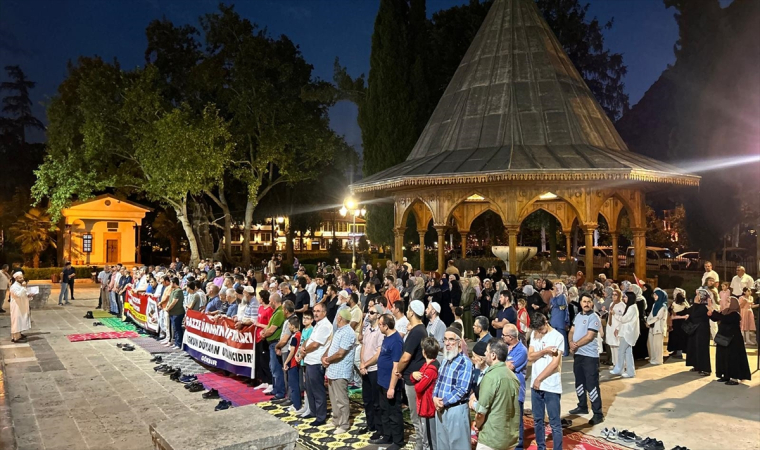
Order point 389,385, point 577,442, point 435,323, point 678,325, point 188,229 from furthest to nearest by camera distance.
Result: point 188,229
point 678,325
point 435,323
point 577,442
point 389,385

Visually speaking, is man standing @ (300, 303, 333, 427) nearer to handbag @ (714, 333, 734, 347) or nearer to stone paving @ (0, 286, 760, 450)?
stone paving @ (0, 286, 760, 450)

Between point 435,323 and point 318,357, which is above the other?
point 435,323

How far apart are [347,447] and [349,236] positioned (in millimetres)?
94096

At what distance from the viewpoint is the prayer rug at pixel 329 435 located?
7234mm

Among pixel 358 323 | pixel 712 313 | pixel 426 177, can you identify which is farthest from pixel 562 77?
pixel 358 323

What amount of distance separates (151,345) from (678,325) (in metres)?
12.8

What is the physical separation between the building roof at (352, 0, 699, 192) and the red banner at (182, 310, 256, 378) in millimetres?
8751

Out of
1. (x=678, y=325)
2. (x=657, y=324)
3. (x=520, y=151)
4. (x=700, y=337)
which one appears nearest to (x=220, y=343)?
(x=657, y=324)

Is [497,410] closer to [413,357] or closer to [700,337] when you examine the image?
[413,357]

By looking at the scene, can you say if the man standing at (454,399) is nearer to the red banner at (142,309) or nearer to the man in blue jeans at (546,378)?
the man in blue jeans at (546,378)

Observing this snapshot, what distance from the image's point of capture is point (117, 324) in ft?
60.5

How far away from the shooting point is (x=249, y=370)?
33.7 ft

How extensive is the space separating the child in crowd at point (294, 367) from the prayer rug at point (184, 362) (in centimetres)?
356

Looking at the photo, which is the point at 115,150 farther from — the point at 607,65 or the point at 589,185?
the point at 607,65
